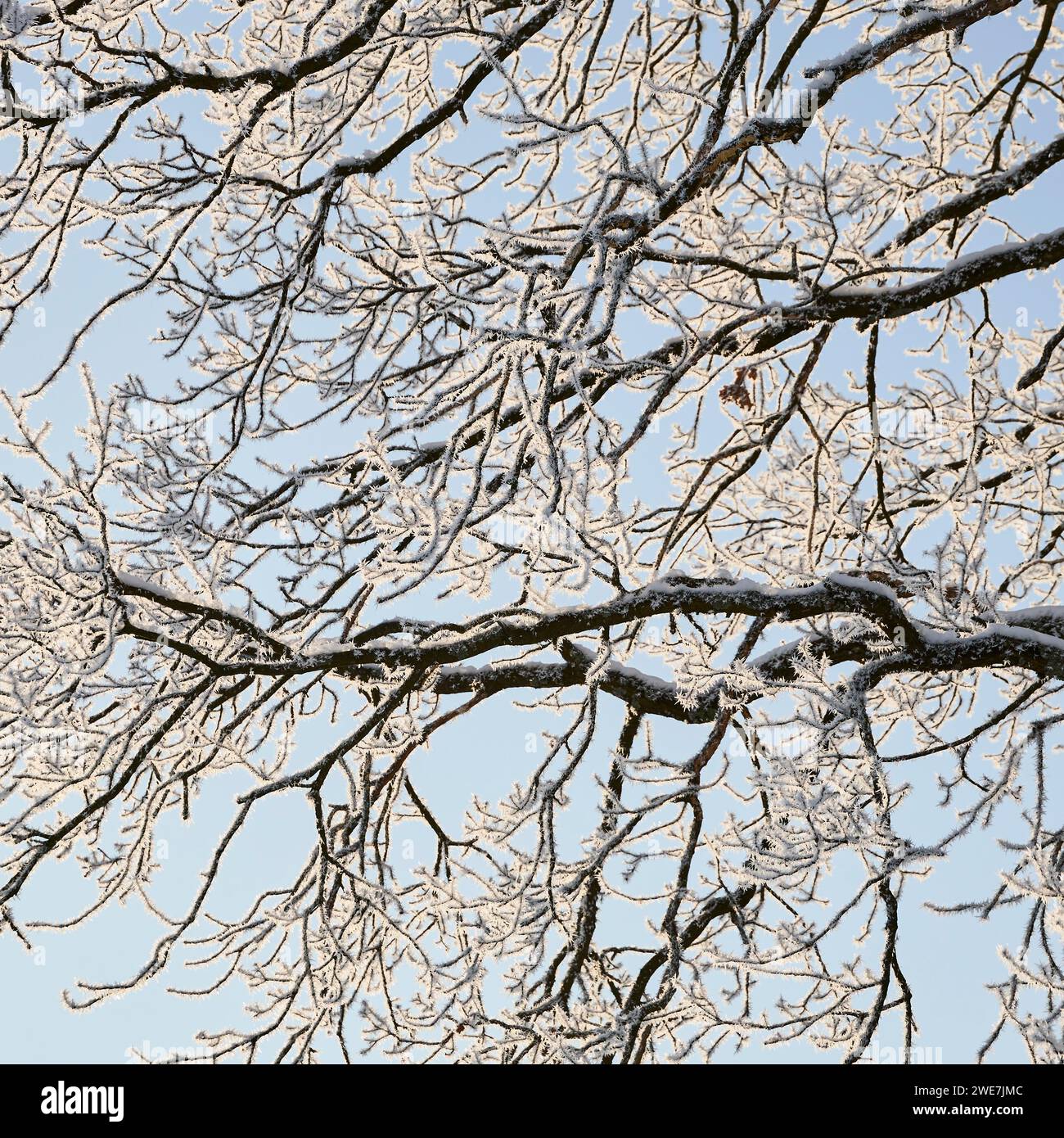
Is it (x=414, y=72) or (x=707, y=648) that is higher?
(x=414, y=72)

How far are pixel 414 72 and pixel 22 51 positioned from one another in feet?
8.03

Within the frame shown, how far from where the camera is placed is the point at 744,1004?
520 centimetres

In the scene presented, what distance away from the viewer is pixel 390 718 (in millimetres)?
5074

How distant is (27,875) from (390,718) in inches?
70.6

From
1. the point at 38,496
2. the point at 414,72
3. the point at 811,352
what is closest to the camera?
the point at 38,496

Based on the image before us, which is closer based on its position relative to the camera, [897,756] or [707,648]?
[897,756]
